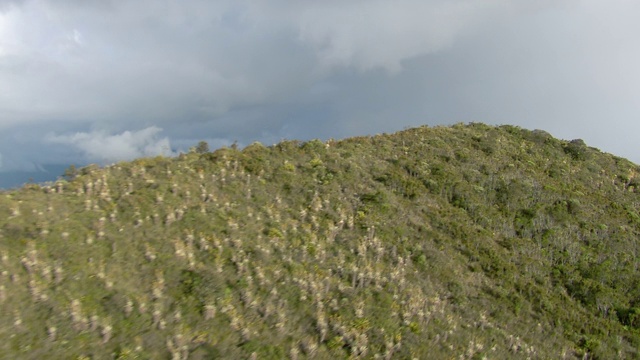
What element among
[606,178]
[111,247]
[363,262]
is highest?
[606,178]

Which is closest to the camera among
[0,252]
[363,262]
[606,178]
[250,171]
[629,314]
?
[0,252]

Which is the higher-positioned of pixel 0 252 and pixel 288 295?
pixel 0 252

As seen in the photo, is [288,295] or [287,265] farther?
[287,265]

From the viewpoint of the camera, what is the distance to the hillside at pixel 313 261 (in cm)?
1038

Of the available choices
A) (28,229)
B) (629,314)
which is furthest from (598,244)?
(28,229)

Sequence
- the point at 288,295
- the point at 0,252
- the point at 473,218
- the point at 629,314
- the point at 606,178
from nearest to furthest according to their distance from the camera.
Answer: the point at 0,252 < the point at 288,295 < the point at 629,314 < the point at 473,218 < the point at 606,178

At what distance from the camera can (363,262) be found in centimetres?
1567

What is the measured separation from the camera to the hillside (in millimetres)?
10375

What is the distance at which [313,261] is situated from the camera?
1475cm

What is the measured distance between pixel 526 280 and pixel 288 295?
374 inches

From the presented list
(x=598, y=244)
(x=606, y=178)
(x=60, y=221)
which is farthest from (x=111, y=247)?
(x=606, y=178)

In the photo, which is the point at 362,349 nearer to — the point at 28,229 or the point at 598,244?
the point at 28,229

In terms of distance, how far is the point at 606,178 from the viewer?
99.3 feet

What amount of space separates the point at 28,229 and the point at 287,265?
6351mm
